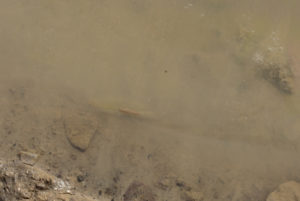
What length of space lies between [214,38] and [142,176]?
6.47 ft

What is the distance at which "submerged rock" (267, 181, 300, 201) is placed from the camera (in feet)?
10.8

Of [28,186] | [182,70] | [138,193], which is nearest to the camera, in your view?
[28,186]

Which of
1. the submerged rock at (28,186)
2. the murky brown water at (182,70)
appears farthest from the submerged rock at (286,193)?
the submerged rock at (28,186)

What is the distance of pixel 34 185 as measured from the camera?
104 inches

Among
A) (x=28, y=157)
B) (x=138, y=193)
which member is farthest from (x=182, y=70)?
(x=28, y=157)

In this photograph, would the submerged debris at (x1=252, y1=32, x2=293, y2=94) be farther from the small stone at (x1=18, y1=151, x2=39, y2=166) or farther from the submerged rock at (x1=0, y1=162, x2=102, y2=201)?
the small stone at (x1=18, y1=151, x2=39, y2=166)

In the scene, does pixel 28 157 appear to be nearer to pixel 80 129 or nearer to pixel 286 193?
pixel 80 129

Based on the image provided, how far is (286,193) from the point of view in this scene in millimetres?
3305

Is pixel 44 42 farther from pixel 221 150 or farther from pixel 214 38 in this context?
pixel 221 150

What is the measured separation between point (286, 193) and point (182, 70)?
183cm

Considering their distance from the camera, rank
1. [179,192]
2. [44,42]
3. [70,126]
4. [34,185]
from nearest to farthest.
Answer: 1. [34,185]
2. [179,192]
3. [70,126]
4. [44,42]

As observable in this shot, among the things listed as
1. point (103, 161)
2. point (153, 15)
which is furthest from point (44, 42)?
point (103, 161)

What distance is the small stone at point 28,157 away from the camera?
3.29 metres

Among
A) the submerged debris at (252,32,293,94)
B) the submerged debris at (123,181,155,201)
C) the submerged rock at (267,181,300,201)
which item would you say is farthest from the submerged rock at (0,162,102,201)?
the submerged debris at (252,32,293,94)
